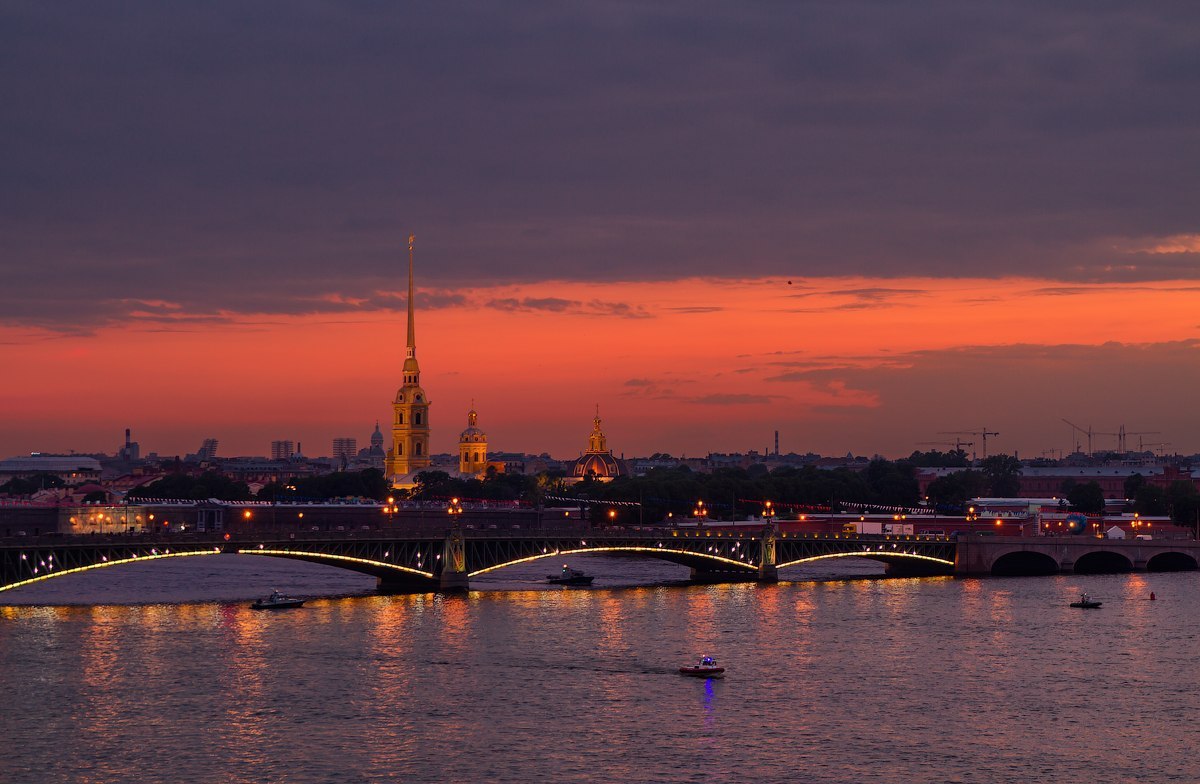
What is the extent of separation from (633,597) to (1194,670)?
119 ft

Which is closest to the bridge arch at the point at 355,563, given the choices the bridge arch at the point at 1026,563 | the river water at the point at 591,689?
the river water at the point at 591,689

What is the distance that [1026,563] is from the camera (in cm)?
12938

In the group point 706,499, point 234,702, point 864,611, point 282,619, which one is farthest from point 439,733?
point 706,499

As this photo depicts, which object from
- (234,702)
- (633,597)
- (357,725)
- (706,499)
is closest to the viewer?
(357,725)

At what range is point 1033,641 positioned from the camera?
267 ft

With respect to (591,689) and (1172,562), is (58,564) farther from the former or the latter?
(1172,562)

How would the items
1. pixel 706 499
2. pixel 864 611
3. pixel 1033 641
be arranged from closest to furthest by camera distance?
pixel 1033 641, pixel 864 611, pixel 706 499

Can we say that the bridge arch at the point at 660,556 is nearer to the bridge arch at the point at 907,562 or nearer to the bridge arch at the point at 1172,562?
the bridge arch at the point at 907,562

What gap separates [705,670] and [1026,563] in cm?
6590

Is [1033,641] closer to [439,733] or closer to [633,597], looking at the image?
[633,597]

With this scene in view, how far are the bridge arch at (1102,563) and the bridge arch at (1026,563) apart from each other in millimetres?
2051

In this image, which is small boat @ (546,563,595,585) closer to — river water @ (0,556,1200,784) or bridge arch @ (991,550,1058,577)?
river water @ (0,556,1200,784)

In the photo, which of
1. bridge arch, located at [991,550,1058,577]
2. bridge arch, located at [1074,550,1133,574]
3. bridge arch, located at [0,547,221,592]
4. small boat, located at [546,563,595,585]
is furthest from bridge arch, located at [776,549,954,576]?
bridge arch, located at [0,547,221,592]

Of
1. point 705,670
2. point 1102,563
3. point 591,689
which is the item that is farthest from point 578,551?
point 1102,563
